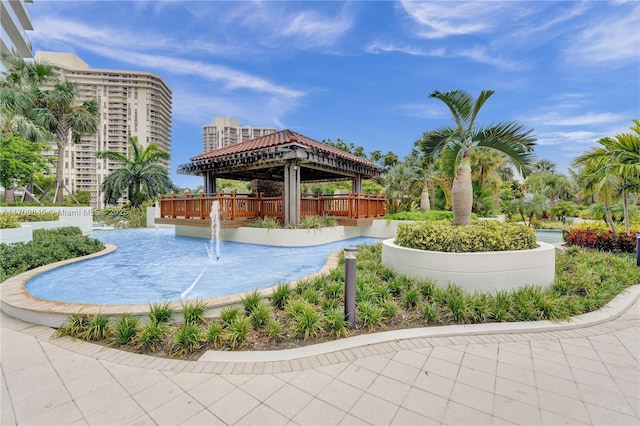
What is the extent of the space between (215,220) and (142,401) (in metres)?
9.55

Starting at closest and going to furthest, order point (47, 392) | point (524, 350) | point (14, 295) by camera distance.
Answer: point (47, 392)
point (524, 350)
point (14, 295)

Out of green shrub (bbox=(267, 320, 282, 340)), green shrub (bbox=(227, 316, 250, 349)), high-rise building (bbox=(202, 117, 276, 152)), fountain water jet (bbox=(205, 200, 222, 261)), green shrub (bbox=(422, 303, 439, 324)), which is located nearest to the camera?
green shrub (bbox=(227, 316, 250, 349))

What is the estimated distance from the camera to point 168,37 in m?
10.8

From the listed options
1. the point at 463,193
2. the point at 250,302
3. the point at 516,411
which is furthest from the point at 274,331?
the point at 463,193

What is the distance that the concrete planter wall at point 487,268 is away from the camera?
4.80 m

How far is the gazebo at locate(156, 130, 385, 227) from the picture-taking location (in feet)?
36.4

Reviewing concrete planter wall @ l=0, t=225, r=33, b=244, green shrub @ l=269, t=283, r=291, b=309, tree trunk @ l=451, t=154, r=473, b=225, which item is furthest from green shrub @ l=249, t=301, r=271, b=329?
concrete planter wall @ l=0, t=225, r=33, b=244

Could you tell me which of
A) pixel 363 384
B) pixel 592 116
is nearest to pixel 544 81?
pixel 592 116

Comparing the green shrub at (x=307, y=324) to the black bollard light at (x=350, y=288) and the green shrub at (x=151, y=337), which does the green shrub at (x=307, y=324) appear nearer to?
the black bollard light at (x=350, y=288)

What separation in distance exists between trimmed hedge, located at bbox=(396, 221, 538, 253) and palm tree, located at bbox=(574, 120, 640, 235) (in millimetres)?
4845

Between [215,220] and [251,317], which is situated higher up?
[215,220]

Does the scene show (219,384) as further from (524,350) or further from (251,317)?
(524,350)

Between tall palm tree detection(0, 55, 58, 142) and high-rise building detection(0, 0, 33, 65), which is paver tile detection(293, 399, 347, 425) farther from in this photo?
high-rise building detection(0, 0, 33, 65)

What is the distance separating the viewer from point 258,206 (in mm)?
12344
